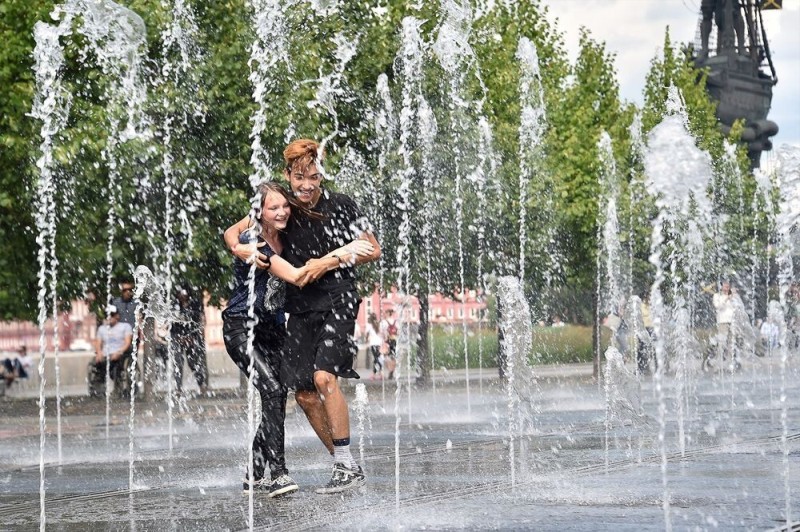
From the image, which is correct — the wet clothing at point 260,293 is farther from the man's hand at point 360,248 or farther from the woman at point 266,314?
the man's hand at point 360,248

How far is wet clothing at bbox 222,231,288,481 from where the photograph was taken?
7887 mm

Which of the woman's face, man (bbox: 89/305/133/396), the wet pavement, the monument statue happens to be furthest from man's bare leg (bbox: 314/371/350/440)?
the monument statue

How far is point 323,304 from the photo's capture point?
7.92 meters

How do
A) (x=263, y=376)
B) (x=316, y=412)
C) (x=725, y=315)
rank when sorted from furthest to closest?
(x=725, y=315)
(x=316, y=412)
(x=263, y=376)

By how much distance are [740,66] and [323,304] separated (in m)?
76.9

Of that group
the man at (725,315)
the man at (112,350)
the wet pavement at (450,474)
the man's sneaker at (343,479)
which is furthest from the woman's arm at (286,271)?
the man at (725,315)

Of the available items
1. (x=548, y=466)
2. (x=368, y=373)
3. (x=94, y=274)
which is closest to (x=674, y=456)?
(x=548, y=466)

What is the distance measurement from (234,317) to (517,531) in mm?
2276

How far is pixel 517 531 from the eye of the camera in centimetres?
622

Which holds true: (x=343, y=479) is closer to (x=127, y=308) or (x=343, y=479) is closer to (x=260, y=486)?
(x=260, y=486)

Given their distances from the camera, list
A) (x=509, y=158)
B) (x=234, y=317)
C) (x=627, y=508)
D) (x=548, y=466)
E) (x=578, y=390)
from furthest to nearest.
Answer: (x=509, y=158)
(x=578, y=390)
(x=548, y=466)
(x=234, y=317)
(x=627, y=508)

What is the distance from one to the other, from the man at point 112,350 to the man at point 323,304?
13.6 meters

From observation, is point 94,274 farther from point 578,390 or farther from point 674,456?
point 674,456

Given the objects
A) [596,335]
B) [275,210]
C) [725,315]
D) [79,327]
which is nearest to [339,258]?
[275,210]
